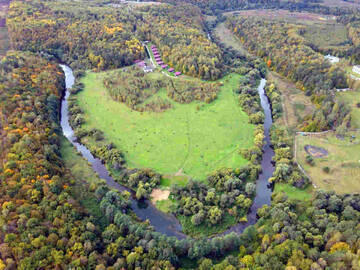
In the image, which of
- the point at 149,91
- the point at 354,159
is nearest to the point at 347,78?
the point at 354,159

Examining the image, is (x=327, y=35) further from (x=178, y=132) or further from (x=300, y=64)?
(x=178, y=132)

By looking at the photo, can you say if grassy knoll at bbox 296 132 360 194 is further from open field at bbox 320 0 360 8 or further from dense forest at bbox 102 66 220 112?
open field at bbox 320 0 360 8

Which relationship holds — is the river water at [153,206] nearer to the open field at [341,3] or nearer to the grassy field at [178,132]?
the grassy field at [178,132]

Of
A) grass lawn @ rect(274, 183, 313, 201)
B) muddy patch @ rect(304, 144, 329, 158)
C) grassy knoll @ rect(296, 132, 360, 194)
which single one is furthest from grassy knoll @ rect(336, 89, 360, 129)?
grass lawn @ rect(274, 183, 313, 201)

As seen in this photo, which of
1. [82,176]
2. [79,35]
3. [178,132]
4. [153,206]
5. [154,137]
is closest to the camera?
[153,206]

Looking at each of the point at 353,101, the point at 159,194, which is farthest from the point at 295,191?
the point at 353,101

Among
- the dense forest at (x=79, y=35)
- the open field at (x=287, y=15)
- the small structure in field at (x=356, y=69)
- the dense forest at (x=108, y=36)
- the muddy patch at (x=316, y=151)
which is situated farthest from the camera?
the open field at (x=287, y=15)

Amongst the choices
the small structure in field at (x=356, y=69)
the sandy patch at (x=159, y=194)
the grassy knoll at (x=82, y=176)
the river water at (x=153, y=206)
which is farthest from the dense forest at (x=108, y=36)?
the sandy patch at (x=159, y=194)
